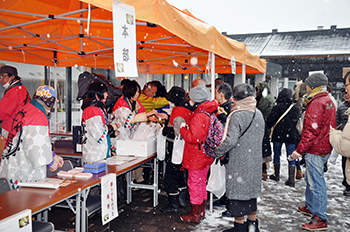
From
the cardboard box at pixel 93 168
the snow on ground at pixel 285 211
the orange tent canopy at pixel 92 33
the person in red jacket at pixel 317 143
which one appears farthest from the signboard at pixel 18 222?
the person in red jacket at pixel 317 143

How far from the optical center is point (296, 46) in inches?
742

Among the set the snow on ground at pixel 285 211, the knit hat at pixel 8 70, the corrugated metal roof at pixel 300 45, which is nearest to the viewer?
the knit hat at pixel 8 70

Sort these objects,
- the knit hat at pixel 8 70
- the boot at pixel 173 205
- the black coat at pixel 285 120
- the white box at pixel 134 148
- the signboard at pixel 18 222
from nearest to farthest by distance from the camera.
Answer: the signboard at pixel 18 222 → the knit hat at pixel 8 70 → the white box at pixel 134 148 → the boot at pixel 173 205 → the black coat at pixel 285 120

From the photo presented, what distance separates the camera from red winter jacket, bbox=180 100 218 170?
3416 millimetres

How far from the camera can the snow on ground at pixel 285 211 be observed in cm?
378

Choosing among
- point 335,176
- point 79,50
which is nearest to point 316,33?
point 335,176

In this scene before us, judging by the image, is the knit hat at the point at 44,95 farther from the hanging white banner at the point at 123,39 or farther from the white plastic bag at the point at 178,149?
the white plastic bag at the point at 178,149

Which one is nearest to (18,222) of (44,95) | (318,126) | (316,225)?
(44,95)

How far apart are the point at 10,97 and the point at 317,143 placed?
4.01 metres

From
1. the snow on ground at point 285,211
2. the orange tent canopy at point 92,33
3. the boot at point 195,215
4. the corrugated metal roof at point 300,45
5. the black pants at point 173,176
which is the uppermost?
the corrugated metal roof at point 300,45

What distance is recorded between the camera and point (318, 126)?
140 inches

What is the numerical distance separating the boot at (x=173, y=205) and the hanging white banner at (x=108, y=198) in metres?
1.42

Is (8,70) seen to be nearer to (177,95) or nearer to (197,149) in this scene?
(177,95)

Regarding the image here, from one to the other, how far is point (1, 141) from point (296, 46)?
63.2ft
